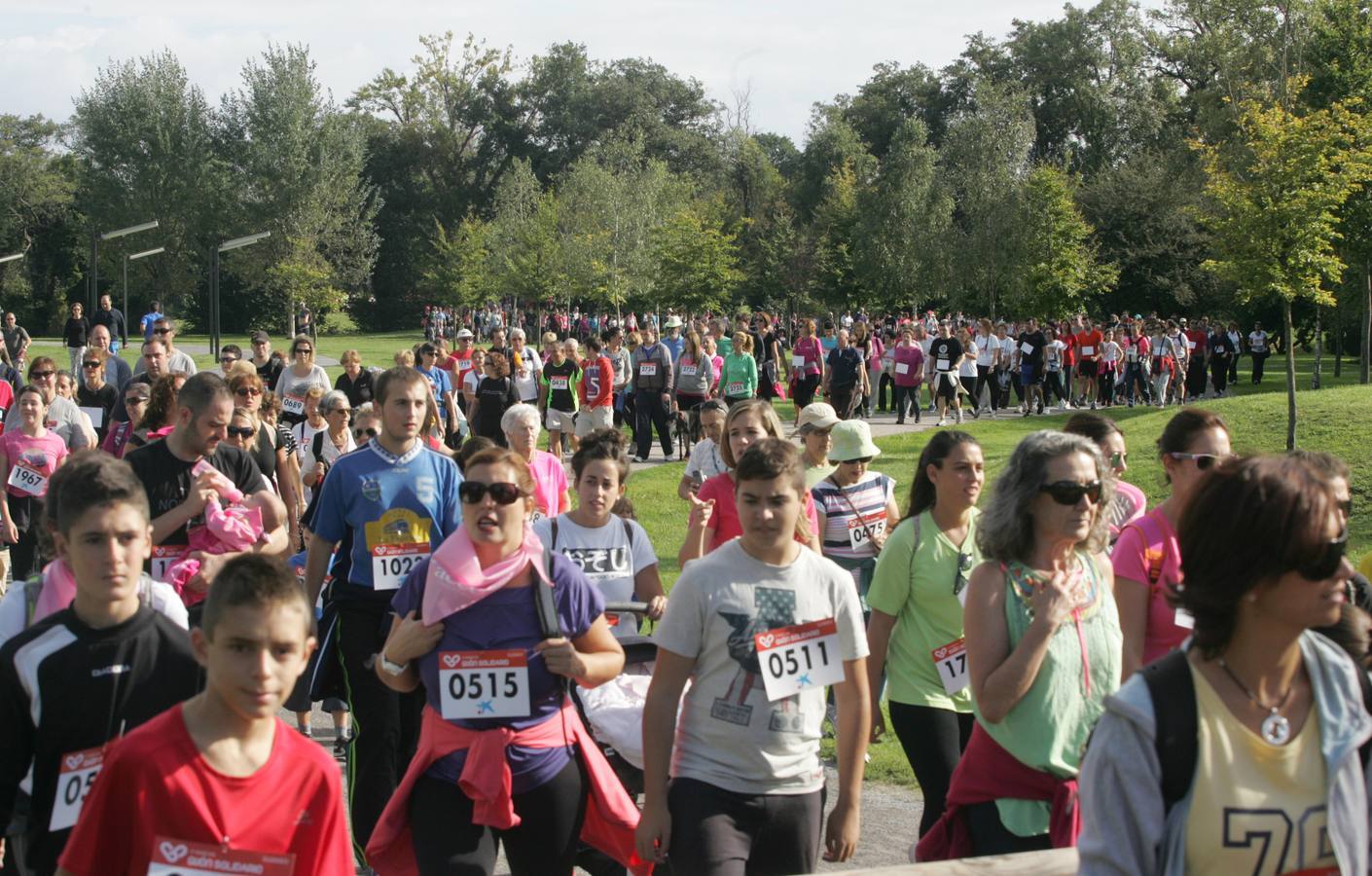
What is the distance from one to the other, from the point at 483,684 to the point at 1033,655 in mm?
1685

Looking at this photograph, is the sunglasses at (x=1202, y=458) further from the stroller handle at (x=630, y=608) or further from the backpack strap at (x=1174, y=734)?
the backpack strap at (x=1174, y=734)

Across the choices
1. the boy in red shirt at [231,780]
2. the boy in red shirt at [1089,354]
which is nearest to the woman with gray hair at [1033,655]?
the boy in red shirt at [231,780]

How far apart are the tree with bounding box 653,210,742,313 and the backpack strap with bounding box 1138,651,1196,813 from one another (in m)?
55.3

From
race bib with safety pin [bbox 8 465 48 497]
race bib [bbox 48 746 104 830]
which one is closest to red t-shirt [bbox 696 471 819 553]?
race bib [bbox 48 746 104 830]

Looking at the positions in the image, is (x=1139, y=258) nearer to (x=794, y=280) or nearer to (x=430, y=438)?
(x=794, y=280)

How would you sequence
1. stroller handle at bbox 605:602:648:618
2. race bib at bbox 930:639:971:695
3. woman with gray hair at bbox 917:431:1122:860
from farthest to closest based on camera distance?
stroller handle at bbox 605:602:648:618 < race bib at bbox 930:639:971:695 < woman with gray hair at bbox 917:431:1122:860

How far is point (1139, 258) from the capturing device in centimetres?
5288

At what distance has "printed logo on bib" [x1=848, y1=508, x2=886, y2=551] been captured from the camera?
25.8 ft

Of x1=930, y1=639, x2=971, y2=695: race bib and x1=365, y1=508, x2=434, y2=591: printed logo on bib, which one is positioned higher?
x1=365, y1=508, x2=434, y2=591: printed logo on bib

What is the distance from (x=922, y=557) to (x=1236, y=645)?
2866 mm

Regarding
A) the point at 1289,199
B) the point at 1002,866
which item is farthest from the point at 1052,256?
the point at 1002,866

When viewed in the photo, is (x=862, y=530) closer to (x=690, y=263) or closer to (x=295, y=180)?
(x=690, y=263)

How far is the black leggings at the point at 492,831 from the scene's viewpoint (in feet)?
14.7

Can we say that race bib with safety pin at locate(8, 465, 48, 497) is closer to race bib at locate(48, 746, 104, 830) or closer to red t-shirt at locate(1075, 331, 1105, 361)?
race bib at locate(48, 746, 104, 830)
